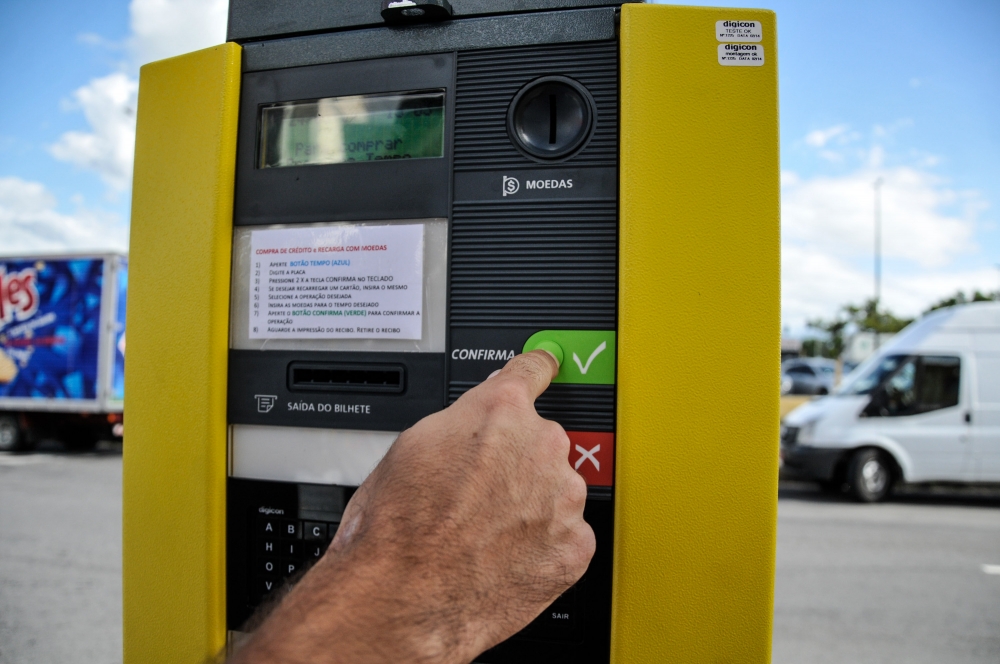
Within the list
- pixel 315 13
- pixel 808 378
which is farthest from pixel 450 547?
pixel 808 378

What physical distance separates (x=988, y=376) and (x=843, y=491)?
6.54 feet

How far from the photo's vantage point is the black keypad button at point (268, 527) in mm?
1194

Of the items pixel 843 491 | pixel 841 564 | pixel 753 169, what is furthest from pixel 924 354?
pixel 753 169

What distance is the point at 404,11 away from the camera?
45.9 inches

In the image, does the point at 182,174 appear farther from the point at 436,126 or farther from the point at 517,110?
the point at 517,110

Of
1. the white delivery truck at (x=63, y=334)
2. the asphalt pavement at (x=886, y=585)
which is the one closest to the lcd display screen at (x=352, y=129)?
the asphalt pavement at (x=886, y=585)

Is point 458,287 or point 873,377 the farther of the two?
point 873,377

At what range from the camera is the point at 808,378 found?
20953mm

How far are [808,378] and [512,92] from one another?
2195 centimetres

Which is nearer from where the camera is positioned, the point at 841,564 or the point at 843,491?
the point at 841,564

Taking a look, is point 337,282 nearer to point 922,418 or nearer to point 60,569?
point 60,569

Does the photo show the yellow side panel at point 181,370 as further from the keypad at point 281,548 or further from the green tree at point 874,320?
the green tree at point 874,320

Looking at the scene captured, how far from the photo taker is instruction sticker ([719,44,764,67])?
3.42ft

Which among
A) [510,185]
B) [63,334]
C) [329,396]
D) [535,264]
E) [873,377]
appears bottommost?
[873,377]
